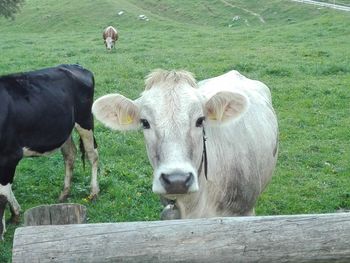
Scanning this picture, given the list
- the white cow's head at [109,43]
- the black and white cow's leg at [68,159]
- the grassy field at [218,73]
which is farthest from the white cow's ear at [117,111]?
the white cow's head at [109,43]

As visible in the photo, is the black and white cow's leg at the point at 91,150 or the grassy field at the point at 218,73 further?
the black and white cow's leg at the point at 91,150

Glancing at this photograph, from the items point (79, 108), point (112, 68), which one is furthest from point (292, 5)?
point (79, 108)

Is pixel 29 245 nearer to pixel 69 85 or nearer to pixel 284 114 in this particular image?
pixel 69 85

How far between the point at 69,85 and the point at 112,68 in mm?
10136

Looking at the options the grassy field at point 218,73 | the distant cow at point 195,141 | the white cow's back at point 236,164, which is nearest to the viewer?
the distant cow at point 195,141

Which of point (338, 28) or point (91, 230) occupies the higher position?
point (91, 230)

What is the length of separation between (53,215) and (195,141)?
1245 mm

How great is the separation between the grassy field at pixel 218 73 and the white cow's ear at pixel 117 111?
2.60 metres

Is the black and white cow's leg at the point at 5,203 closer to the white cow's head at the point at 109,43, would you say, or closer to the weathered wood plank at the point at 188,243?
the weathered wood plank at the point at 188,243

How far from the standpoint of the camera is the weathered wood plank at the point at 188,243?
10.1 ft

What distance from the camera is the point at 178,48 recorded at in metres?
24.5

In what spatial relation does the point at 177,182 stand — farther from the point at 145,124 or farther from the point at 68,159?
the point at 68,159

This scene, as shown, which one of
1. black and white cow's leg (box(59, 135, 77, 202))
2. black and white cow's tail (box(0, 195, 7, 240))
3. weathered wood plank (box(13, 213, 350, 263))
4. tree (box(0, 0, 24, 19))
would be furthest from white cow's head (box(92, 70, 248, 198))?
tree (box(0, 0, 24, 19))

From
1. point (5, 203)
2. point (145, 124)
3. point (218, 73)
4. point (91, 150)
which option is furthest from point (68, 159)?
point (218, 73)
